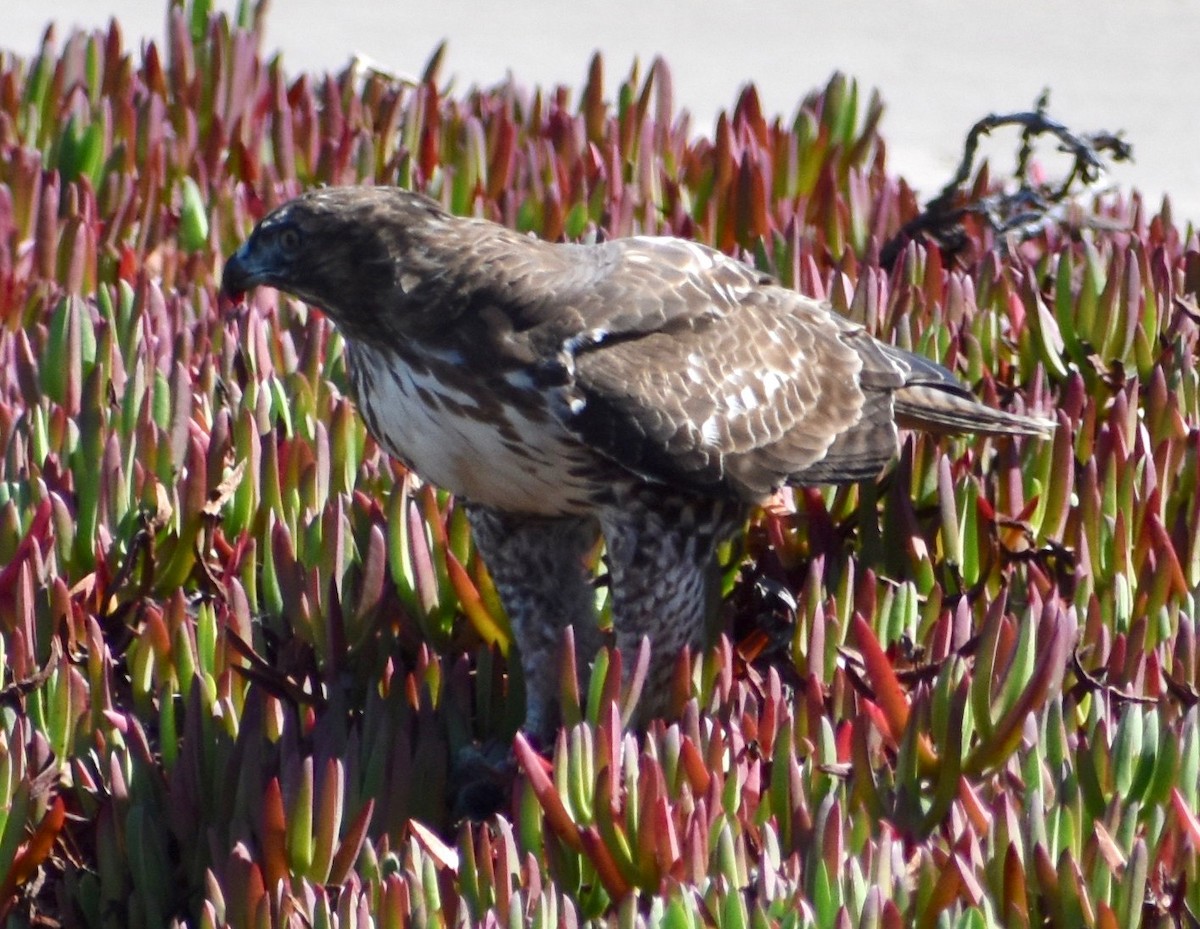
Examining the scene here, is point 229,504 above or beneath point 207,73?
beneath

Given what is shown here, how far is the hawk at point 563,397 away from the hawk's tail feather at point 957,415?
8.5 inches

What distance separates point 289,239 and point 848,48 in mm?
6368

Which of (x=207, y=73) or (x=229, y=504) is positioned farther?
(x=207, y=73)

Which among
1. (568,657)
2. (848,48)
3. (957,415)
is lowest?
(568,657)

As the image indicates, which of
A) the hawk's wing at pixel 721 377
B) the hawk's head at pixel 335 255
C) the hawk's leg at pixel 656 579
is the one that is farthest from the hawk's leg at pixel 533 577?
the hawk's head at pixel 335 255

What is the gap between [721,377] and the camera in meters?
3.90

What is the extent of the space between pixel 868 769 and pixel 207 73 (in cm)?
385

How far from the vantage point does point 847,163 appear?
584 cm

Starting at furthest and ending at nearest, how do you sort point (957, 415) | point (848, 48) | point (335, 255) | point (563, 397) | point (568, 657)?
point (848, 48)
point (957, 415)
point (335, 255)
point (563, 397)
point (568, 657)

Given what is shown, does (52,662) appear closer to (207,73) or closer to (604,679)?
(604,679)

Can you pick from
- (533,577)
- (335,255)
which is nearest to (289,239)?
(335,255)

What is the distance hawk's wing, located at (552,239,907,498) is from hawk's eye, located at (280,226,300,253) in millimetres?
542

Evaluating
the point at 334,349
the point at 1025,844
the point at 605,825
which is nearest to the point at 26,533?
the point at 334,349

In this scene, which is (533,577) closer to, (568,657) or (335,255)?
(568,657)
